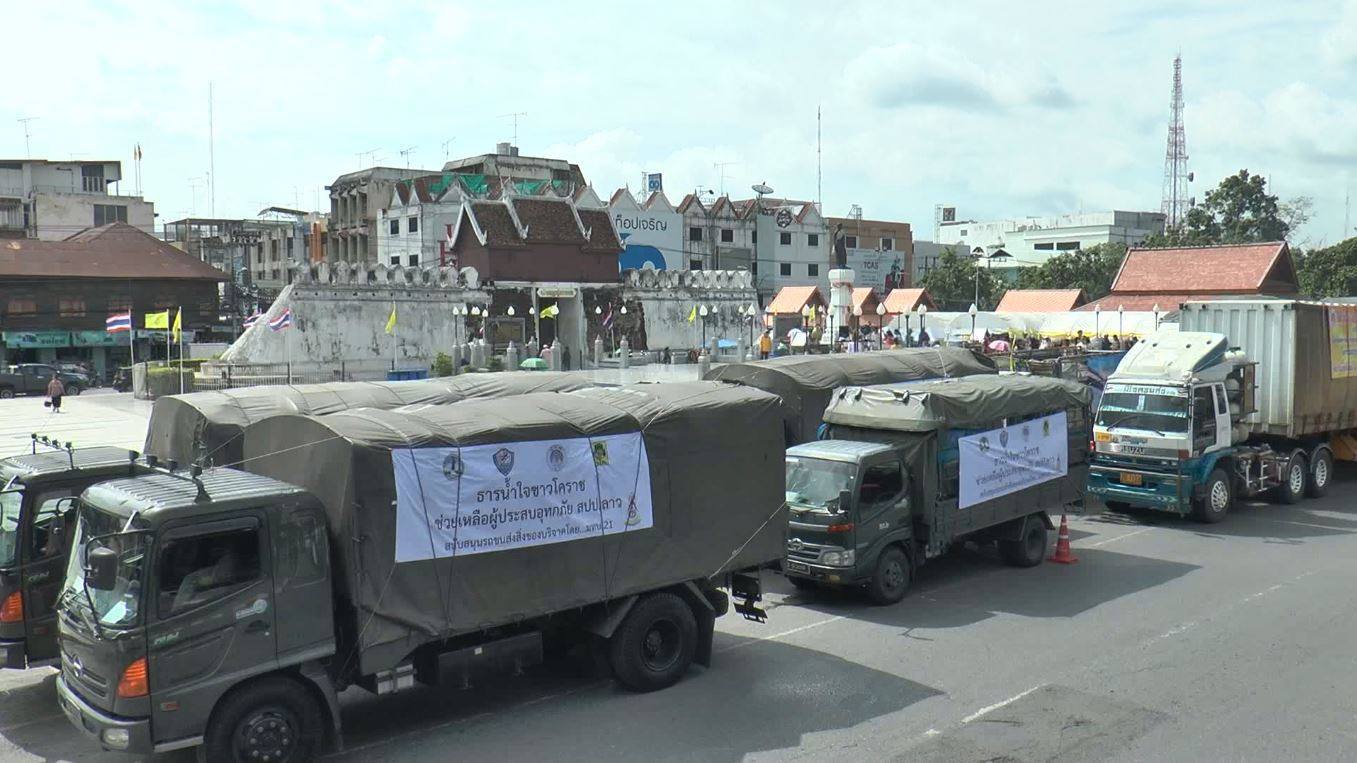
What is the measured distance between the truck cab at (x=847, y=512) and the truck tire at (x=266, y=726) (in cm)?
618

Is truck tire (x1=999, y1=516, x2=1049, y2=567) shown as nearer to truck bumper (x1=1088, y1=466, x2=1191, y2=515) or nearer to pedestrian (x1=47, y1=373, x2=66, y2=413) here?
truck bumper (x1=1088, y1=466, x2=1191, y2=515)

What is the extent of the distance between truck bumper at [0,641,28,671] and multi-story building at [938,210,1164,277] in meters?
105

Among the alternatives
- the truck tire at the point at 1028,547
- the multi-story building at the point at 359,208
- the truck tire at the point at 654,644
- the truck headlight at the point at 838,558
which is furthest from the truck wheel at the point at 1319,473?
the multi-story building at the point at 359,208

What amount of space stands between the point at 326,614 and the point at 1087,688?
23.6 feet

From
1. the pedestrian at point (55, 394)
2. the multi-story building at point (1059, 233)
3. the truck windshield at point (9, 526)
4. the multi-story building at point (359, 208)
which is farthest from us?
the multi-story building at point (1059, 233)

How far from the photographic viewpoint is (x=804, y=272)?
8738 cm

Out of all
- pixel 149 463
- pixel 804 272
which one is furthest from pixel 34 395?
pixel 804 272

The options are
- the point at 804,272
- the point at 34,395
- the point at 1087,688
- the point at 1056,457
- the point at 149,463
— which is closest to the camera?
the point at 1087,688

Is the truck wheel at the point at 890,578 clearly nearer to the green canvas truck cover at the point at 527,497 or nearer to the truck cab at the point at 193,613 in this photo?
the green canvas truck cover at the point at 527,497

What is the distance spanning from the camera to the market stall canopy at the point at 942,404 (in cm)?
1409

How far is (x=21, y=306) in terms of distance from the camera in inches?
2061

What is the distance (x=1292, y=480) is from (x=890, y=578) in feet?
38.6

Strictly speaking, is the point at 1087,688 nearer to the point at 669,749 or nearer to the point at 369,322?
the point at 669,749

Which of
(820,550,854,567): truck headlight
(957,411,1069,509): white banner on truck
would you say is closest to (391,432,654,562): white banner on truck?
(820,550,854,567): truck headlight
